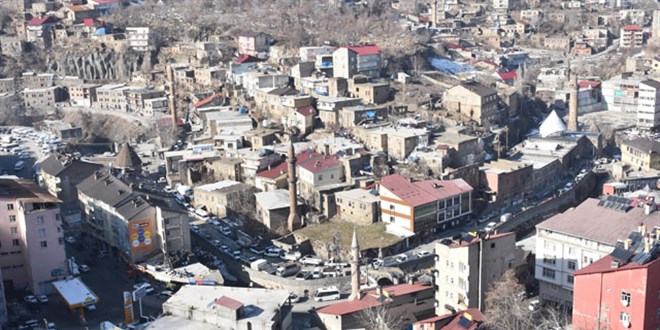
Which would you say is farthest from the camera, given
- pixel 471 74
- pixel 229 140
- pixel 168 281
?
pixel 471 74

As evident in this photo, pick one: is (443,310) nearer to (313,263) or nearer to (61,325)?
(313,263)

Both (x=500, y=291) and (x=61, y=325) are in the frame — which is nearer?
(x=500, y=291)

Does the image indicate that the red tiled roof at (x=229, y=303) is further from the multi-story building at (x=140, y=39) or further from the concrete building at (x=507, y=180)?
the multi-story building at (x=140, y=39)

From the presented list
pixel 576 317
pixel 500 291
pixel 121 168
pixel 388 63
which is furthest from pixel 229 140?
pixel 576 317

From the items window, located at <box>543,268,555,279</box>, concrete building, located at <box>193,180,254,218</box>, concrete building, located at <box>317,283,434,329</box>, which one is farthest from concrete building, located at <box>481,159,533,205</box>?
concrete building, located at <box>317,283,434,329</box>

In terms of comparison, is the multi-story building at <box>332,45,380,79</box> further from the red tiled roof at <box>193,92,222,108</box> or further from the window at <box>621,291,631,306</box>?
the window at <box>621,291,631,306</box>

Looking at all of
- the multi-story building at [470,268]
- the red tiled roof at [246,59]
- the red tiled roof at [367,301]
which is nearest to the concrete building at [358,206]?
the red tiled roof at [367,301]
